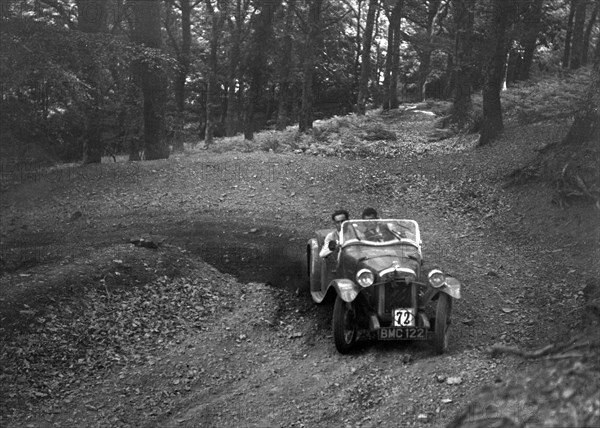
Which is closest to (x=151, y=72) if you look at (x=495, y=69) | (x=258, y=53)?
(x=258, y=53)

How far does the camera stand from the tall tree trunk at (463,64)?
24422 millimetres

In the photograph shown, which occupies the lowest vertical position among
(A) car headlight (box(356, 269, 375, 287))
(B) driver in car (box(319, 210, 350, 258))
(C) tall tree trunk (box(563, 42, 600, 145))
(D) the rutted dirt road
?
(D) the rutted dirt road

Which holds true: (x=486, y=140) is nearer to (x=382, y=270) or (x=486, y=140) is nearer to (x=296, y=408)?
(x=382, y=270)

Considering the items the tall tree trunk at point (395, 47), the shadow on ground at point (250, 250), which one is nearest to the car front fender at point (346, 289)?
the shadow on ground at point (250, 250)

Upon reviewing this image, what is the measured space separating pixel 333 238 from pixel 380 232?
0.89 meters

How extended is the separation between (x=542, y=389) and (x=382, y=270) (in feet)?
13.6

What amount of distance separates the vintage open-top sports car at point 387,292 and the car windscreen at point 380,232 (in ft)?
0.05

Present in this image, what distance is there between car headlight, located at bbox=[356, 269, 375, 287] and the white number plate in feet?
1.58

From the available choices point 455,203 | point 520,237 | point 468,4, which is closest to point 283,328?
point 520,237

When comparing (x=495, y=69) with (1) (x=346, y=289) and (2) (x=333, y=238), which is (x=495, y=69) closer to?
(2) (x=333, y=238)

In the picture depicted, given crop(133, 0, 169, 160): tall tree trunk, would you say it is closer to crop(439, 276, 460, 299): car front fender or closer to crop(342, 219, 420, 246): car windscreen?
crop(342, 219, 420, 246): car windscreen

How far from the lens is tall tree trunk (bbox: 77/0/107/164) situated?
65.0ft

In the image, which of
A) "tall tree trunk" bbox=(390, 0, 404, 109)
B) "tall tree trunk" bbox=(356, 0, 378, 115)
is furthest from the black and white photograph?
"tall tree trunk" bbox=(390, 0, 404, 109)

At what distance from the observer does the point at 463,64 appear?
954 inches
